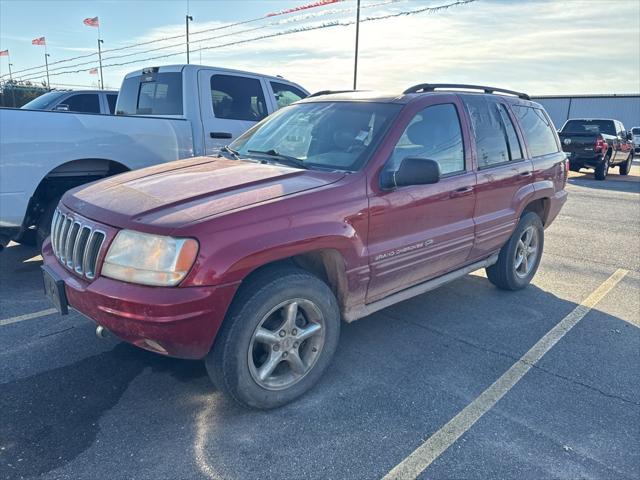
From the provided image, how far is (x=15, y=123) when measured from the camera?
4.29 metres

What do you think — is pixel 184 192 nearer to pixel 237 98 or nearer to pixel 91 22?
pixel 237 98

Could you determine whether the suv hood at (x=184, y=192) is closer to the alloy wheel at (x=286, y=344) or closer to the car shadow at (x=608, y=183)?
the alloy wheel at (x=286, y=344)

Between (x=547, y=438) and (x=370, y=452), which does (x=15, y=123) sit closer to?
(x=370, y=452)

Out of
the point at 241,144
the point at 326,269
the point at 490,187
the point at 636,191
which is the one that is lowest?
the point at 636,191

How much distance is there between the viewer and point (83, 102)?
30.0 feet

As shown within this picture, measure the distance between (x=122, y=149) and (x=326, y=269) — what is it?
9.89 ft

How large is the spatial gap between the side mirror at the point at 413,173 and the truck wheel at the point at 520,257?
2.05 m

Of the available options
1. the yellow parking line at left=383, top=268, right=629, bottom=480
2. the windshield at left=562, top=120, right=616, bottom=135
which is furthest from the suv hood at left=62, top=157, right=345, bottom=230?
the windshield at left=562, top=120, right=616, bottom=135

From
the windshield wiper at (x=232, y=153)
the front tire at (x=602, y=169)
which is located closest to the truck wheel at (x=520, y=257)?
the windshield wiper at (x=232, y=153)

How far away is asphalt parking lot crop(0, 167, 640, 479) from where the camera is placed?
248cm

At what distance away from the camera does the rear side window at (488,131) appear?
13.6 feet

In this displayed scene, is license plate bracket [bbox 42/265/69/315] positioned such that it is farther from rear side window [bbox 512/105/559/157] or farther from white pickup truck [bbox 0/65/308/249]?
rear side window [bbox 512/105/559/157]

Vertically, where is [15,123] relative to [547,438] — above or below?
above

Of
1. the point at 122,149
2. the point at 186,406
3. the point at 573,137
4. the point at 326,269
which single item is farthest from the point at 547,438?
the point at 573,137
